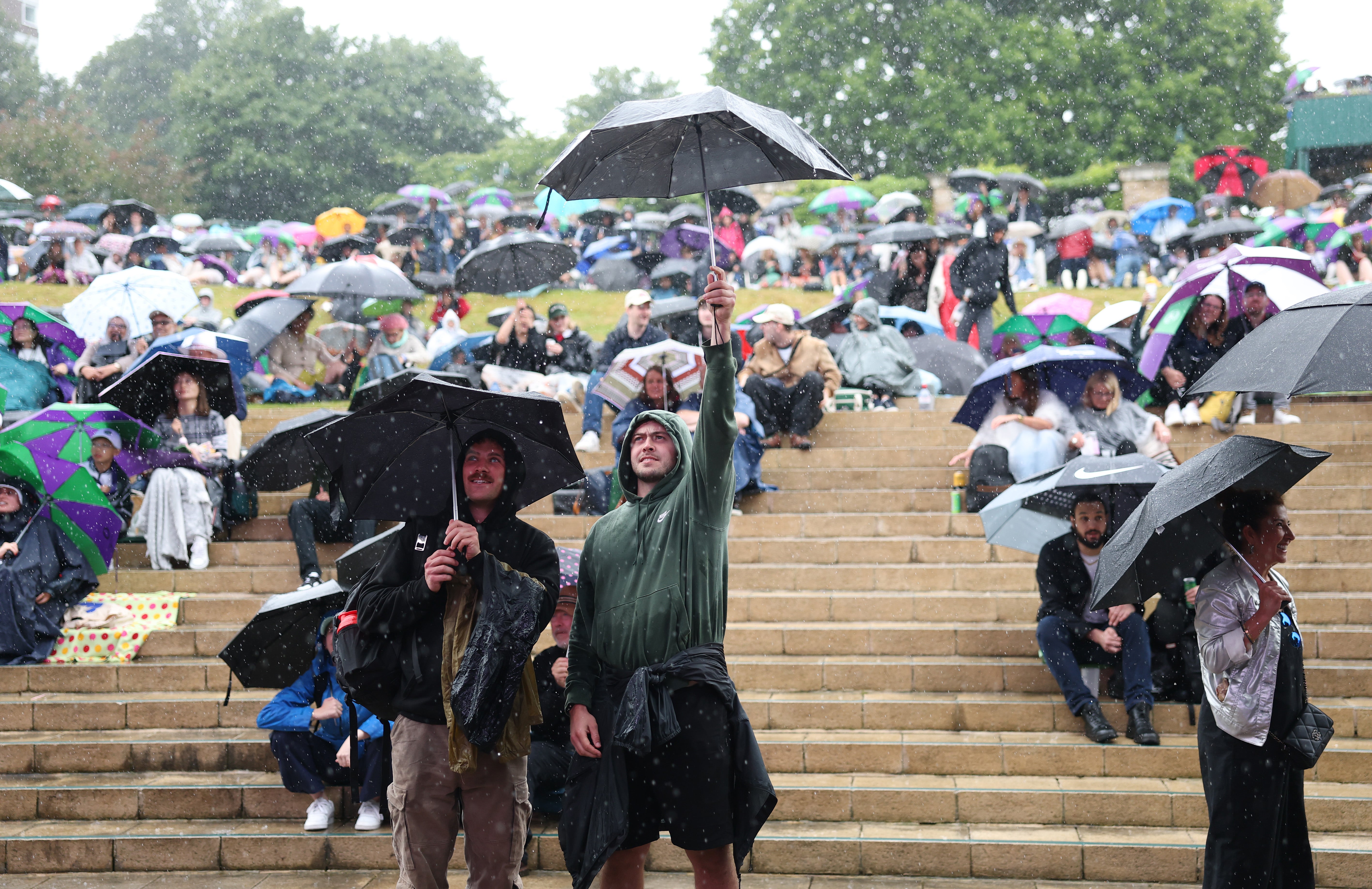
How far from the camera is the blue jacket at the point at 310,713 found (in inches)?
264

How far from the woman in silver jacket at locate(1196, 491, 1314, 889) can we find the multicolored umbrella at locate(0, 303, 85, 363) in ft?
37.5

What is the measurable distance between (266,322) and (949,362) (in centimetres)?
749

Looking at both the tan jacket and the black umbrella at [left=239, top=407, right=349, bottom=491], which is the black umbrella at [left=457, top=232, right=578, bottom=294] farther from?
the black umbrella at [left=239, top=407, right=349, bottom=491]

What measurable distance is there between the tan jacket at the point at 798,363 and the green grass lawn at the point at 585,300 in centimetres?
715

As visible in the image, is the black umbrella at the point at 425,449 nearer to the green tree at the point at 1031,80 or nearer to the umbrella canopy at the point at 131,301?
the umbrella canopy at the point at 131,301

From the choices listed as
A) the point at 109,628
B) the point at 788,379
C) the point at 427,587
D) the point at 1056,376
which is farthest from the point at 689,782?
the point at 788,379

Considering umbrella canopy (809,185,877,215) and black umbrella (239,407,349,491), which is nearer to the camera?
black umbrella (239,407,349,491)

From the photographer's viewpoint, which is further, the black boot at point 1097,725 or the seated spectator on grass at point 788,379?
the seated spectator on grass at point 788,379

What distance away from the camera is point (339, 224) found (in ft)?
85.1

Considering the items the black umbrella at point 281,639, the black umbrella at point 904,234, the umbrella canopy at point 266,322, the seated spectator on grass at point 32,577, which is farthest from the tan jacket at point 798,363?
the black umbrella at point 281,639

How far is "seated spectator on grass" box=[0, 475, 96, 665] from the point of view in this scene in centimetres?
839

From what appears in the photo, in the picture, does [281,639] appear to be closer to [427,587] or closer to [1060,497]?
[427,587]

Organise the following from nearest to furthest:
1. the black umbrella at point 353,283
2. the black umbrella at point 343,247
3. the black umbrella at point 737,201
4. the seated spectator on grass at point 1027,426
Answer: the seated spectator on grass at point 1027,426
the black umbrella at point 353,283
the black umbrella at point 343,247
the black umbrella at point 737,201

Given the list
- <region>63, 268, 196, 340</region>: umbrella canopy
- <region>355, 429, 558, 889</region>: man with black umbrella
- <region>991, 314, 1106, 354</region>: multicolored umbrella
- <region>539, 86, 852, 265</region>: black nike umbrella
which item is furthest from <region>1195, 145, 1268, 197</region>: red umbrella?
<region>355, 429, 558, 889</region>: man with black umbrella
